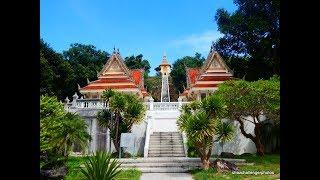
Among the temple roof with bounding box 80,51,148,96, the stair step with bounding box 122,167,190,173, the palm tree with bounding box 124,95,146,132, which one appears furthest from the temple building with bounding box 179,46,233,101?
the stair step with bounding box 122,167,190,173

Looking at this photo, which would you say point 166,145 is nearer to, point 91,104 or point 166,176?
point 91,104

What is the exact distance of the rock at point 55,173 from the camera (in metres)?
12.1

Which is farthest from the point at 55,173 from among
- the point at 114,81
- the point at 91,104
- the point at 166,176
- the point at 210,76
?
the point at 210,76

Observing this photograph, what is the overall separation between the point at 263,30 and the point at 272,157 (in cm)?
1587

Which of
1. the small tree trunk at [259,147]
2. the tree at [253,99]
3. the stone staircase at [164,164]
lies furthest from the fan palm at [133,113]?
the small tree trunk at [259,147]

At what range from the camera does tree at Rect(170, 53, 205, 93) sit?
5122 cm

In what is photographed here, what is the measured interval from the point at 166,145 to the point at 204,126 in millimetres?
4782

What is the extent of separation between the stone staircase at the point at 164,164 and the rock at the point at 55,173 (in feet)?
9.33

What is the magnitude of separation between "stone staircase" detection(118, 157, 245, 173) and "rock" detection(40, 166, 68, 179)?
284 centimetres

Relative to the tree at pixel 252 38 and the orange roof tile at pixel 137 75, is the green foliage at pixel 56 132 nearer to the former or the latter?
the orange roof tile at pixel 137 75
